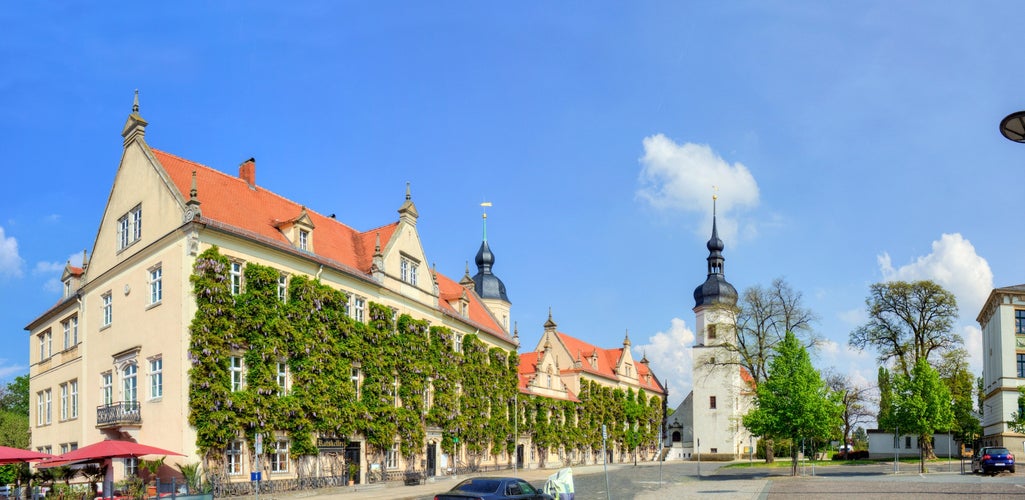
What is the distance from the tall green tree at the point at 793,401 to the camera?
153 feet

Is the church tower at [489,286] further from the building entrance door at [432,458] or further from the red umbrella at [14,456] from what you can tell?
the red umbrella at [14,456]

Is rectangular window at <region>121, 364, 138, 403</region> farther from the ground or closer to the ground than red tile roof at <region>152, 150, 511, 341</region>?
closer to the ground

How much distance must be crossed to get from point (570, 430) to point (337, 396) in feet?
119

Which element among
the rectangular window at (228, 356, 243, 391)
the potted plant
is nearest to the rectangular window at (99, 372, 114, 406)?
the rectangular window at (228, 356, 243, 391)

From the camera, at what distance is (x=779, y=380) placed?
4725 cm

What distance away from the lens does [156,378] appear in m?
35.4

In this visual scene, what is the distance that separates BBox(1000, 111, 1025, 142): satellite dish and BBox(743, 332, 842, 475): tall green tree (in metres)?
37.6

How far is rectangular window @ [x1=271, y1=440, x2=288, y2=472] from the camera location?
36.1 metres

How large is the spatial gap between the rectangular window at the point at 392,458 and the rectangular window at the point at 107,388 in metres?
13.0

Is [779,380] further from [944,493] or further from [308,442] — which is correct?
[308,442]

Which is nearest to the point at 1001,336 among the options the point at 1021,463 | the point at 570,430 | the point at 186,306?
the point at 1021,463

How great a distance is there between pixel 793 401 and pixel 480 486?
1155 inches

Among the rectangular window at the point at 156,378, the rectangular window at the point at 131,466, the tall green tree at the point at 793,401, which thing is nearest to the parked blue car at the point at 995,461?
the tall green tree at the point at 793,401

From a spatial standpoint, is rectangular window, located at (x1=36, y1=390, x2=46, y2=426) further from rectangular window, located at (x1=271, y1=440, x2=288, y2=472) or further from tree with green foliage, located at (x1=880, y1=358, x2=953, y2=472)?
tree with green foliage, located at (x1=880, y1=358, x2=953, y2=472)
